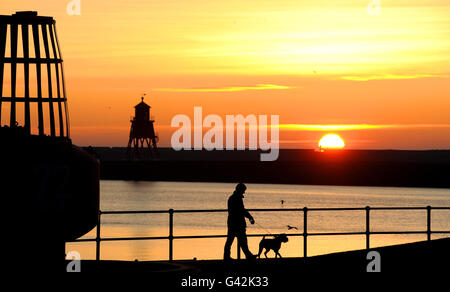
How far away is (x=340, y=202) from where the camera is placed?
13975 centimetres

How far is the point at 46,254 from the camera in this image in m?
10.5

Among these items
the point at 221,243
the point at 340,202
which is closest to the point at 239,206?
the point at 221,243

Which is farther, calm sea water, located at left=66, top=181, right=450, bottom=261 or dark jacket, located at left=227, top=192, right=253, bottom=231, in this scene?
calm sea water, located at left=66, top=181, right=450, bottom=261

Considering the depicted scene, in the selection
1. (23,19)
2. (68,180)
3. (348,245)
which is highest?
(23,19)

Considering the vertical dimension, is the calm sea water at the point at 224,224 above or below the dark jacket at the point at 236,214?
below

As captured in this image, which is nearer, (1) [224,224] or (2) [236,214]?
(2) [236,214]

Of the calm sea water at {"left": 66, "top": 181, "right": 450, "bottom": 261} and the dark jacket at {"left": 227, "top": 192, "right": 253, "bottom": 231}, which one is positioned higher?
the dark jacket at {"left": 227, "top": 192, "right": 253, "bottom": 231}

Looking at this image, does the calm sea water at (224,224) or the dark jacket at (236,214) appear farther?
the calm sea water at (224,224)

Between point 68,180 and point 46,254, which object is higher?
point 68,180

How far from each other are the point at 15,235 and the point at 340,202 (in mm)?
131340

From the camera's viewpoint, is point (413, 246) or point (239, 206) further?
point (413, 246)
